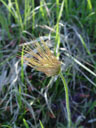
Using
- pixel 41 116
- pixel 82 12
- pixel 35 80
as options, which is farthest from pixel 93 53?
pixel 41 116

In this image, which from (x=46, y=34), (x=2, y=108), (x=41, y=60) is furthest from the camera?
(x=46, y=34)

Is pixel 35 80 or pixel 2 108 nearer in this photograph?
pixel 2 108

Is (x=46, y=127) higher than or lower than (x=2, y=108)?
lower

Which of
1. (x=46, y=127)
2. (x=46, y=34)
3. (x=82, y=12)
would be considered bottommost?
(x=46, y=127)

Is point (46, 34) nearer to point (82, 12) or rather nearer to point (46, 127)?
point (82, 12)

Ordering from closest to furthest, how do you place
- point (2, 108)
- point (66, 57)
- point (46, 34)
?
point (2, 108)
point (66, 57)
point (46, 34)

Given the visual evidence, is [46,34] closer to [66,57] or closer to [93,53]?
[66,57]

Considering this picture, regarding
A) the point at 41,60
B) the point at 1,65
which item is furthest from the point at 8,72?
the point at 41,60
